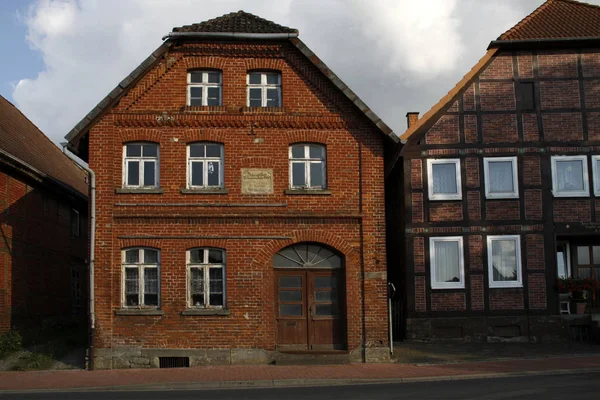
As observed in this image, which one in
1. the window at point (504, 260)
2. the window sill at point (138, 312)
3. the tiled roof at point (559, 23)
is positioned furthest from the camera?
the tiled roof at point (559, 23)

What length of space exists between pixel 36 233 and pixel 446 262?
12.7 meters

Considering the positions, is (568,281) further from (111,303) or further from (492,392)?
(111,303)

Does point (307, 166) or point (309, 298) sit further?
point (307, 166)

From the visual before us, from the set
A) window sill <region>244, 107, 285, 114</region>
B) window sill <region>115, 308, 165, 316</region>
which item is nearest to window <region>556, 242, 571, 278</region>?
window sill <region>244, 107, 285, 114</region>

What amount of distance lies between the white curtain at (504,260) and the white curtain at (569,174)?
94.6 inches

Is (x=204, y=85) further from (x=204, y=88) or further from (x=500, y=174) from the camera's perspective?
(x=500, y=174)

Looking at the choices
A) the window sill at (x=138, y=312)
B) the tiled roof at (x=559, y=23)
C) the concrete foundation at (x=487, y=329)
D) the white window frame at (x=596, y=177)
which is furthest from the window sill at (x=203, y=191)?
the white window frame at (x=596, y=177)

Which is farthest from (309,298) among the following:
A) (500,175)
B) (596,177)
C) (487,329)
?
(596,177)

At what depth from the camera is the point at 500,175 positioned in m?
21.8

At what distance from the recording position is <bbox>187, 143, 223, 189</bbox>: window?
18.1 metres

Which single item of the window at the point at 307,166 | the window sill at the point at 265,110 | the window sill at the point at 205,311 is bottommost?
the window sill at the point at 205,311

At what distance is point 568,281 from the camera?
21.4m

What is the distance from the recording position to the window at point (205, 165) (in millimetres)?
18078

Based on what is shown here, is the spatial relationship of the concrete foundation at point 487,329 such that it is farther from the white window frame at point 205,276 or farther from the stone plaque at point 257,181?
the stone plaque at point 257,181
